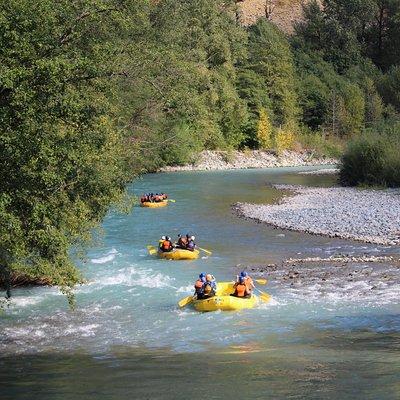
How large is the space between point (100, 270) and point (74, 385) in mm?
11255

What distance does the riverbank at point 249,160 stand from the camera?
240ft

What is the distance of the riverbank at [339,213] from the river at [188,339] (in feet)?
8.58

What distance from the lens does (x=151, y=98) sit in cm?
3647

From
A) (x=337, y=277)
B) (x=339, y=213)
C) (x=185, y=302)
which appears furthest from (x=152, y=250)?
(x=339, y=213)

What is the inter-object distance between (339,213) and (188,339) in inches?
803

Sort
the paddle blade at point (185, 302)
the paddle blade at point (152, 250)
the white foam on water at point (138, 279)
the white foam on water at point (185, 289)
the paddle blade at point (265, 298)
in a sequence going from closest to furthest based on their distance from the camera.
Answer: the paddle blade at point (185, 302) → the paddle blade at point (265, 298) → the white foam on water at point (185, 289) → the white foam on water at point (138, 279) → the paddle blade at point (152, 250)

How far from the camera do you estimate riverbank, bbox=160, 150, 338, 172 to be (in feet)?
240

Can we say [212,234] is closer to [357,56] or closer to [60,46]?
[60,46]

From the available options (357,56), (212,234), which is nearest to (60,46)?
(212,234)

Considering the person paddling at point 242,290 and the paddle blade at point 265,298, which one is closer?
the person paddling at point 242,290

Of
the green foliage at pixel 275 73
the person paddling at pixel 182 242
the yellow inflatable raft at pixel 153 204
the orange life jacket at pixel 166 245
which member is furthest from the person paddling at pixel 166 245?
the green foliage at pixel 275 73

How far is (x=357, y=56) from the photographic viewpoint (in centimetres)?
10638

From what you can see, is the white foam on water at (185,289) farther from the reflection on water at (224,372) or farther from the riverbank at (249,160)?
the riverbank at (249,160)

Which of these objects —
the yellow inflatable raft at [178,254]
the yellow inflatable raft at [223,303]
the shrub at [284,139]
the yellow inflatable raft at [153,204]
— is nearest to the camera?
the yellow inflatable raft at [223,303]
